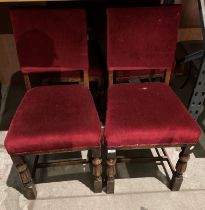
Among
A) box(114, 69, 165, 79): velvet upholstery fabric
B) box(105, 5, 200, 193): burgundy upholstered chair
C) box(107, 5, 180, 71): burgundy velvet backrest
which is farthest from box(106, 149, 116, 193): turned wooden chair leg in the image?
box(114, 69, 165, 79): velvet upholstery fabric

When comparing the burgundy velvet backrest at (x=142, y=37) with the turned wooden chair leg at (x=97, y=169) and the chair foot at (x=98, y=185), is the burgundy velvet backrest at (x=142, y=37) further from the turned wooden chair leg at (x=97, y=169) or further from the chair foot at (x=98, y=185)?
the chair foot at (x=98, y=185)

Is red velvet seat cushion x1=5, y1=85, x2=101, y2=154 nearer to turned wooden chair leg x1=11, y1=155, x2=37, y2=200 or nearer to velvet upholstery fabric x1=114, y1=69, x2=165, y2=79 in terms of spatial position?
turned wooden chair leg x1=11, y1=155, x2=37, y2=200

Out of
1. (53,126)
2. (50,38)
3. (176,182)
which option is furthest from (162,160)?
(50,38)

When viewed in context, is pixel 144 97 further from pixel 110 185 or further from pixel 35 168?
pixel 35 168

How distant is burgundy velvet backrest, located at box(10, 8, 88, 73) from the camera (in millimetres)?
1280

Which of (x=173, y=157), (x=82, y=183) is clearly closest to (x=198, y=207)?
(x=173, y=157)

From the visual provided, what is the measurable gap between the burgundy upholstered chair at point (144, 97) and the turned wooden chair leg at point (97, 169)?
0.15 feet

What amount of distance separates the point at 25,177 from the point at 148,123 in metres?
0.62

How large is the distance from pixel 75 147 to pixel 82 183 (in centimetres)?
39

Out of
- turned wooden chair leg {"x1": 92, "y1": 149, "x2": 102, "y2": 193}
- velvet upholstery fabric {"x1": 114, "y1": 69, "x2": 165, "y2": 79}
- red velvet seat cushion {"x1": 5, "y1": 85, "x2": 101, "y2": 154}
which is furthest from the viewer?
velvet upholstery fabric {"x1": 114, "y1": 69, "x2": 165, "y2": 79}

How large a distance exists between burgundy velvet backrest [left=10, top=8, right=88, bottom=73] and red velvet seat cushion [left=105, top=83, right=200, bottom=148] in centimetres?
32

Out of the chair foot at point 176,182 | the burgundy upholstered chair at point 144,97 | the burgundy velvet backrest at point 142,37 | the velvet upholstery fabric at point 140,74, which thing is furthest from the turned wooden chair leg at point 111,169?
the velvet upholstery fabric at point 140,74

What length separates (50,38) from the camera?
4.38 ft

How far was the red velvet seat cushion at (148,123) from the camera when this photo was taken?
3.70ft
